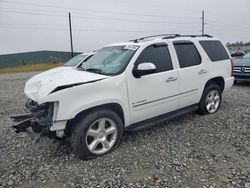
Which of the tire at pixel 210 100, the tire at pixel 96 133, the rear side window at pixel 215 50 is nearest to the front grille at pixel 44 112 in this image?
the tire at pixel 96 133

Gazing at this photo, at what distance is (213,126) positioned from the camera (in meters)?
4.68

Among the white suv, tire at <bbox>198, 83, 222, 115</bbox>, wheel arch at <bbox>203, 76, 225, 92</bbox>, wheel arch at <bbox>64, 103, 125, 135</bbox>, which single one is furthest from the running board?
wheel arch at <bbox>203, 76, 225, 92</bbox>

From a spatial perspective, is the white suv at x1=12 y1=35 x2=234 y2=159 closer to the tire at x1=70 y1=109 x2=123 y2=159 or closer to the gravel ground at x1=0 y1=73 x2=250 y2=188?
the tire at x1=70 y1=109 x2=123 y2=159

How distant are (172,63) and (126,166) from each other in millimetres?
2157

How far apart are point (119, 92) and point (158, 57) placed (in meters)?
1.15

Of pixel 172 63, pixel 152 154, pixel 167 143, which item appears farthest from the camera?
pixel 172 63

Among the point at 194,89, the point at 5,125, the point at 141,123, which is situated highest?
the point at 194,89

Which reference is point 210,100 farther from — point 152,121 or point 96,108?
point 96,108

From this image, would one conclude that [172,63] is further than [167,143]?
Yes

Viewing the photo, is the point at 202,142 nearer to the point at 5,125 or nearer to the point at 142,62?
the point at 142,62

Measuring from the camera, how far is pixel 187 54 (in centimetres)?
470

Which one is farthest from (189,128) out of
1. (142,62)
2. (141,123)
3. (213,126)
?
(142,62)

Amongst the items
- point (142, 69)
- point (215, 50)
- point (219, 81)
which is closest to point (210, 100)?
point (219, 81)

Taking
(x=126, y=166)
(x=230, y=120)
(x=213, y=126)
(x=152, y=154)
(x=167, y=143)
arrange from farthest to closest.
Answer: (x=230, y=120), (x=213, y=126), (x=167, y=143), (x=152, y=154), (x=126, y=166)
